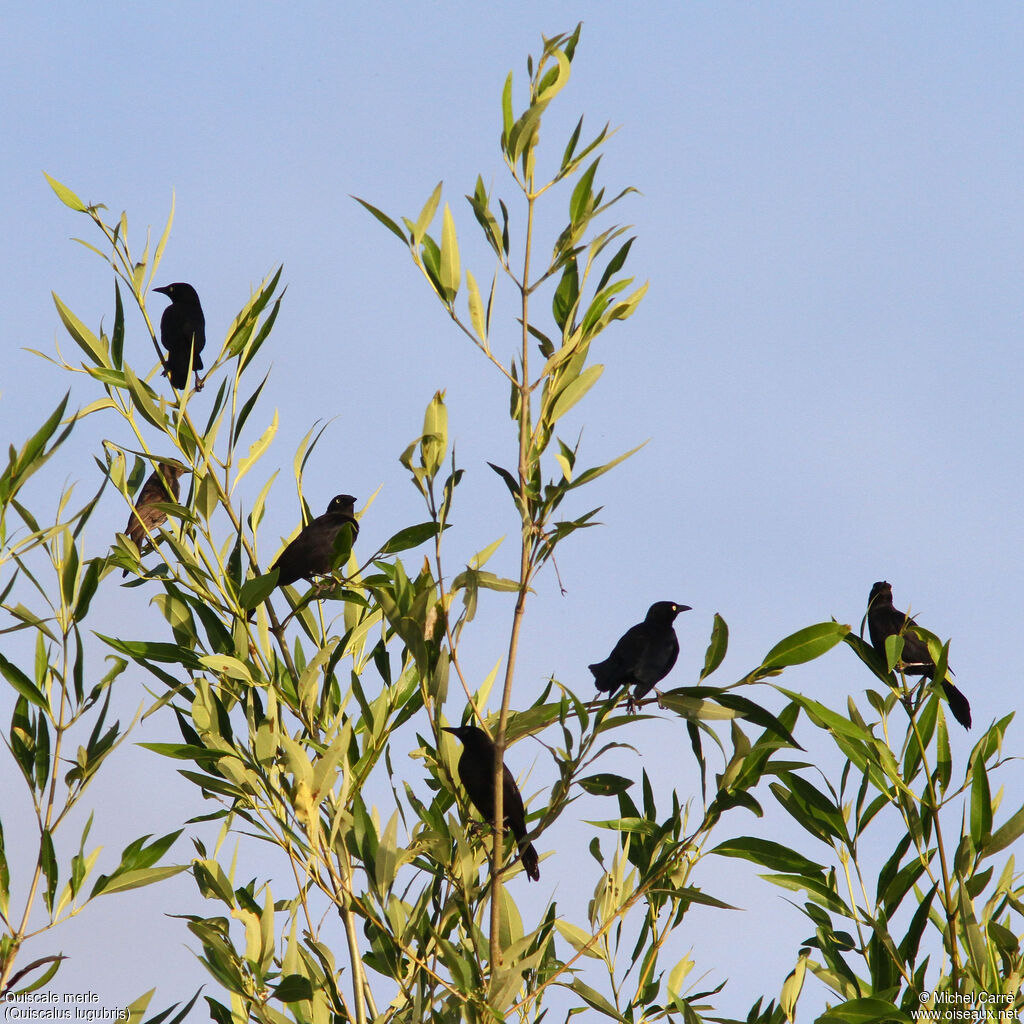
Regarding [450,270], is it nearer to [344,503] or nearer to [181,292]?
[344,503]

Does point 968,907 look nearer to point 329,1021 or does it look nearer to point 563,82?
point 329,1021

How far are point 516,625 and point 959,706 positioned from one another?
1936 millimetres

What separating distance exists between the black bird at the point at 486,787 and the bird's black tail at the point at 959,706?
1.42m

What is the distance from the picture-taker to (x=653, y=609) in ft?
13.5

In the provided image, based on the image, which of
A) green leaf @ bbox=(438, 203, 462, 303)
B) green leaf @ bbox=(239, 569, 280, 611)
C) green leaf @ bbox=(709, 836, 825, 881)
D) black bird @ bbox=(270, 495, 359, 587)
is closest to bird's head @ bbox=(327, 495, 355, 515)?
black bird @ bbox=(270, 495, 359, 587)

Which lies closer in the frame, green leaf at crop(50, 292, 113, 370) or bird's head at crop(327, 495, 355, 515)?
green leaf at crop(50, 292, 113, 370)

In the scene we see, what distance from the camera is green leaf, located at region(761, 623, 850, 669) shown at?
9.04ft

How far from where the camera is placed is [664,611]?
13.8 ft

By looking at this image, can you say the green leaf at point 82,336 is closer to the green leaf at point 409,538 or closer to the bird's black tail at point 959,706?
the green leaf at point 409,538

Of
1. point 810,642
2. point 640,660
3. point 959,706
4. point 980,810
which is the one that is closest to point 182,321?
point 640,660

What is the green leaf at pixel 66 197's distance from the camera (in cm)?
360

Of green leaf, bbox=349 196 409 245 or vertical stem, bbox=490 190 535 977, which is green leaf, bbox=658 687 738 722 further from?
green leaf, bbox=349 196 409 245

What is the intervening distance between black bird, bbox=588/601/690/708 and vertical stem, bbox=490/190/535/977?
29.2 inches

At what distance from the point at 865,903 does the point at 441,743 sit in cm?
124
